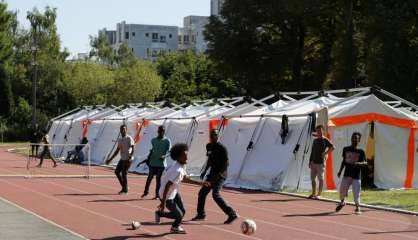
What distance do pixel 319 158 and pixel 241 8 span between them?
34.2 metres

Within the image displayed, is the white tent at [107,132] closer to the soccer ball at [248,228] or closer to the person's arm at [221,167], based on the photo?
the person's arm at [221,167]

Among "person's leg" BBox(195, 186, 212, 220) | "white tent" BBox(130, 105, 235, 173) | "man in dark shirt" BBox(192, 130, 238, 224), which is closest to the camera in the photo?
"man in dark shirt" BBox(192, 130, 238, 224)

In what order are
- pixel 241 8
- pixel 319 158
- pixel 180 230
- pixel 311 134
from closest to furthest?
pixel 180 230
pixel 319 158
pixel 311 134
pixel 241 8

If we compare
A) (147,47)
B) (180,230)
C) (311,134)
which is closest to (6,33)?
(311,134)

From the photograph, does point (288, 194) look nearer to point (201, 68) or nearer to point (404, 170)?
point (404, 170)

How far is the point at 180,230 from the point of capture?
12.3m

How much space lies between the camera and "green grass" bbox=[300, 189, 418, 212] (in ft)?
57.4

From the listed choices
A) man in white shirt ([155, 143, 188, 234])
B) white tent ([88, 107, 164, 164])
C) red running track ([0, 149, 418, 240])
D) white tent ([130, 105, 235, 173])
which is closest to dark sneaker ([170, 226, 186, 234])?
man in white shirt ([155, 143, 188, 234])

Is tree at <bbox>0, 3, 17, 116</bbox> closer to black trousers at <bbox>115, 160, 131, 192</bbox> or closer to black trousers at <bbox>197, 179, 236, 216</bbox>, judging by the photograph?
black trousers at <bbox>115, 160, 131, 192</bbox>

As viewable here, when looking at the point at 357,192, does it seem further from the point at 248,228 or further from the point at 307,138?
the point at 307,138

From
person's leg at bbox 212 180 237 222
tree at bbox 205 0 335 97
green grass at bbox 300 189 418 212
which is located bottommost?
green grass at bbox 300 189 418 212

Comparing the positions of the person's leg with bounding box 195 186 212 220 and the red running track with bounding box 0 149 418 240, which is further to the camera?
the person's leg with bounding box 195 186 212 220

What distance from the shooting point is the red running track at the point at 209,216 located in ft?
41.1

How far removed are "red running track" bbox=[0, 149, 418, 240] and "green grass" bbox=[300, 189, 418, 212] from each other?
3.30ft
